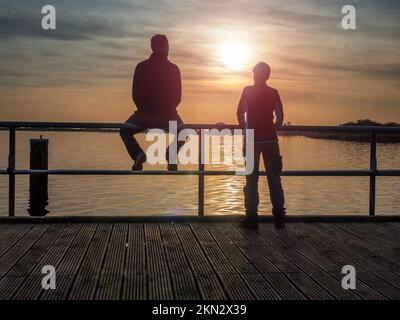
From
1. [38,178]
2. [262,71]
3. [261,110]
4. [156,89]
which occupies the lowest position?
[38,178]

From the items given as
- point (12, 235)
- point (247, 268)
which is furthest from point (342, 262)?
point (12, 235)

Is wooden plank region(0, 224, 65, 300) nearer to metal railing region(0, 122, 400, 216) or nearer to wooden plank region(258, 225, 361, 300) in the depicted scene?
metal railing region(0, 122, 400, 216)

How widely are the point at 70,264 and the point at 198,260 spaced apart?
3.57 feet

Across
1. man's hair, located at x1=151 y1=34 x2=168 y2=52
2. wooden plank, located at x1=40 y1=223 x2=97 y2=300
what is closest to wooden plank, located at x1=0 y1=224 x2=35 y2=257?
wooden plank, located at x1=40 y1=223 x2=97 y2=300

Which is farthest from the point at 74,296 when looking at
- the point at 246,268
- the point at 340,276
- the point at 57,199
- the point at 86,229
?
the point at 57,199

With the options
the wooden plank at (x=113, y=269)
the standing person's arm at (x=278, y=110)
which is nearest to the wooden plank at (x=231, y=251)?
the wooden plank at (x=113, y=269)

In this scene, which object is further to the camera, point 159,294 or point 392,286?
point 392,286

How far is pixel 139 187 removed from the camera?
118 ft

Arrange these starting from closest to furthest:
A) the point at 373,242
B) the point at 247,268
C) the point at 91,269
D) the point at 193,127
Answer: the point at 91,269, the point at 247,268, the point at 373,242, the point at 193,127

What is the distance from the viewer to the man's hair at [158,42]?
662 centimetres

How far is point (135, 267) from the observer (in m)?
5.34

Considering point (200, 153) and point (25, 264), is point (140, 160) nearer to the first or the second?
point (200, 153)
